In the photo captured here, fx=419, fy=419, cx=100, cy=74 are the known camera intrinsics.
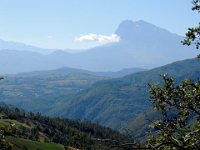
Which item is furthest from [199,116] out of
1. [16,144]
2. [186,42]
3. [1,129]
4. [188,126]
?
[16,144]

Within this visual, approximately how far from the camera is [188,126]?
18500mm

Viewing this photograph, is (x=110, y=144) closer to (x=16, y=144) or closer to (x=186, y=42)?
(x=186, y=42)

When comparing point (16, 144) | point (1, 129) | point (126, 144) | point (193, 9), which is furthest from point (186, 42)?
point (16, 144)

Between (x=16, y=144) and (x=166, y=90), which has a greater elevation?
(x=166, y=90)

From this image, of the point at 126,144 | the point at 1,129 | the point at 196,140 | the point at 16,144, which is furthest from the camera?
the point at 16,144

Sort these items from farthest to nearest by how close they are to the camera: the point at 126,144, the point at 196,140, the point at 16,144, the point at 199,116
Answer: the point at 16,144 → the point at 199,116 → the point at 196,140 → the point at 126,144

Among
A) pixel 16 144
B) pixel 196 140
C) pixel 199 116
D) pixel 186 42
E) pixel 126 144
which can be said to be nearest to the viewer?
pixel 126 144

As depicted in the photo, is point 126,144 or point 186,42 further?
point 186,42

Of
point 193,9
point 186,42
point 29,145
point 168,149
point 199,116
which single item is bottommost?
point 29,145

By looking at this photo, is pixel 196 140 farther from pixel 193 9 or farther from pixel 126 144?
pixel 193 9

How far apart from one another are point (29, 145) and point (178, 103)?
586 feet

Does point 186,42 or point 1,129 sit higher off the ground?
point 186,42

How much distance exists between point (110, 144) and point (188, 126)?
16.9ft

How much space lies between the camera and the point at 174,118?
19.7 meters
